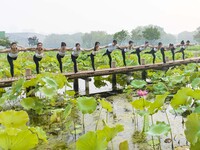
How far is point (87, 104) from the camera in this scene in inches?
157

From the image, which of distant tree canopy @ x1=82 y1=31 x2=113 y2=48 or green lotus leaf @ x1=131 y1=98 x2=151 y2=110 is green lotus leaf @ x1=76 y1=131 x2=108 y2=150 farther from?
distant tree canopy @ x1=82 y1=31 x2=113 y2=48

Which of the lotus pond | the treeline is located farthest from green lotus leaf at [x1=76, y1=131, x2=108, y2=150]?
the treeline

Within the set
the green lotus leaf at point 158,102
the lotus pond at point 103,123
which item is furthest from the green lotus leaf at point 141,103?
the green lotus leaf at point 158,102

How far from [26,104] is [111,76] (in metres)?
5.14

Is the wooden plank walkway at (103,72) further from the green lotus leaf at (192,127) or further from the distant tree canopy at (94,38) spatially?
the distant tree canopy at (94,38)

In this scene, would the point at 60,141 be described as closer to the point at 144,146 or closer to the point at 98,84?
the point at 144,146

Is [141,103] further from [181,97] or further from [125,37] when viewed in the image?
[125,37]

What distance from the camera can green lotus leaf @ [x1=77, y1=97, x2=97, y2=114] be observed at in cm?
394

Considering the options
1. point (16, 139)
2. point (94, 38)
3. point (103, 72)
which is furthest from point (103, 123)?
point (94, 38)

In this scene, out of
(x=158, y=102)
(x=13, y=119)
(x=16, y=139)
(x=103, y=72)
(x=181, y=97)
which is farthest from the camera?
(x=103, y=72)

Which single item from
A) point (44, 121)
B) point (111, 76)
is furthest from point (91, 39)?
point (44, 121)

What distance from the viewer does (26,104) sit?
5.02 meters

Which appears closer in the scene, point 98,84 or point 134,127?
point 134,127

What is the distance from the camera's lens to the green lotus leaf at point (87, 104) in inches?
155
